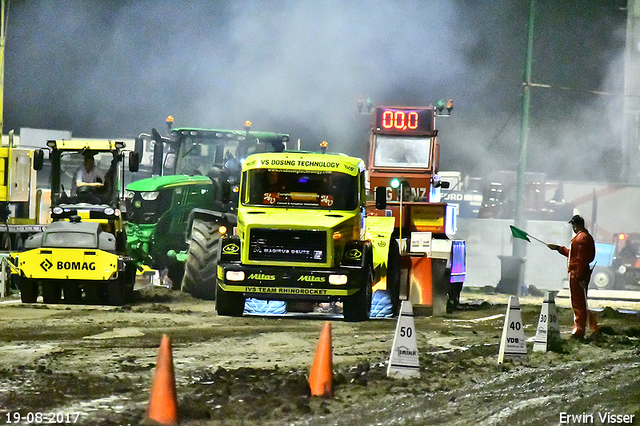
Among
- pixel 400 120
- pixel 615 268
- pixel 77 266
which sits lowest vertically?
pixel 615 268

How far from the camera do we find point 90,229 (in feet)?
56.1

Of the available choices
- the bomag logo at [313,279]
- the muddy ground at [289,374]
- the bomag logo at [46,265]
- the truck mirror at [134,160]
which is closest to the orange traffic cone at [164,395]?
the muddy ground at [289,374]

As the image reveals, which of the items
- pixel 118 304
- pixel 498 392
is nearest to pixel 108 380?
pixel 498 392

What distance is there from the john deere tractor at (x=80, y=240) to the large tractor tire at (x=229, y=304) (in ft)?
6.95

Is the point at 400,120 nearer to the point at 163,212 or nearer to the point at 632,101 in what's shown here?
the point at 163,212

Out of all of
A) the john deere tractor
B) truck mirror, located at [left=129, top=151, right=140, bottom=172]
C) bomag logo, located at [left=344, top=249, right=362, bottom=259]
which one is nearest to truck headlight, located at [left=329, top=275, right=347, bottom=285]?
bomag logo, located at [left=344, top=249, right=362, bottom=259]

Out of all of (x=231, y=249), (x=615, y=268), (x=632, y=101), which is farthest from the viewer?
(x=632, y=101)

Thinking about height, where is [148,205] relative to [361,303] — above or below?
above

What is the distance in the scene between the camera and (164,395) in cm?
699

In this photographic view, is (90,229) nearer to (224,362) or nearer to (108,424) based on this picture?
(224,362)

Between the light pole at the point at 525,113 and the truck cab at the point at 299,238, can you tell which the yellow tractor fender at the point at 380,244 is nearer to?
the truck cab at the point at 299,238

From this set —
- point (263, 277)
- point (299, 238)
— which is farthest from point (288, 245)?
point (263, 277)

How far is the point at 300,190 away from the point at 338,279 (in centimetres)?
169

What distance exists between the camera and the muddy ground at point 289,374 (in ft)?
26.3
